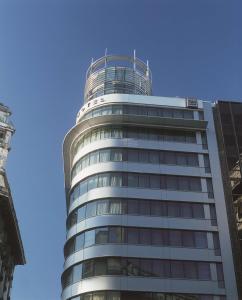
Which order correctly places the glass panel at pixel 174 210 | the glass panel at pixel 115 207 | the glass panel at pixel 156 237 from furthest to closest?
the glass panel at pixel 174 210 → the glass panel at pixel 115 207 → the glass panel at pixel 156 237

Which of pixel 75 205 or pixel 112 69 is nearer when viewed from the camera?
pixel 75 205

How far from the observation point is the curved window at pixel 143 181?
45.8 meters

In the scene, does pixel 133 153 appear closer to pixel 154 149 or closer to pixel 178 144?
pixel 154 149

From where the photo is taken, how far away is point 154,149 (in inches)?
1927

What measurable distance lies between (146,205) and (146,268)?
7.19 metres

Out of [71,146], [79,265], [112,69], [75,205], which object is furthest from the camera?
[112,69]

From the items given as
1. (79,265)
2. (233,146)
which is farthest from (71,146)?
(233,146)

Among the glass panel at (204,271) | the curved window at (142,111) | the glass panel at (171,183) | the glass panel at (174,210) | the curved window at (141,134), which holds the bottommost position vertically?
the glass panel at (204,271)

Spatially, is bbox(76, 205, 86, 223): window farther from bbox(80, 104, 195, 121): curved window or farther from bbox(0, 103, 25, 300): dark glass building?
bbox(80, 104, 195, 121): curved window

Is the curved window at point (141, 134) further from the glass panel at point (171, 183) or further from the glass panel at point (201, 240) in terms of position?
the glass panel at point (201, 240)

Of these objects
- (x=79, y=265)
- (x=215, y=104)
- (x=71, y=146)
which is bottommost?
(x=79, y=265)

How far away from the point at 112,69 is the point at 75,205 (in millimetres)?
23898

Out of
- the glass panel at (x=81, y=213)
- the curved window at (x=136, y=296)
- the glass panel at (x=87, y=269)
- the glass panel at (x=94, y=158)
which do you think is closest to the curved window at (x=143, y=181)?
the glass panel at (x=81, y=213)

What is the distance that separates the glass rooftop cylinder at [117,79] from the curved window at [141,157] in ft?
42.5
